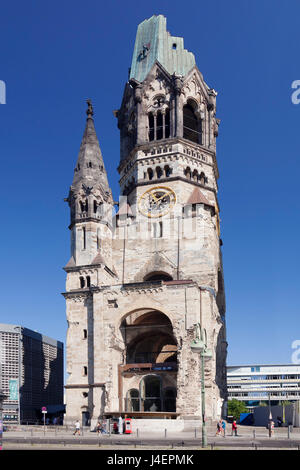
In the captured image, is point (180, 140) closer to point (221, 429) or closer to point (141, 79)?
point (141, 79)

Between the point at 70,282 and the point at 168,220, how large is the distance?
38.5 feet

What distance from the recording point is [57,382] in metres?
75.8

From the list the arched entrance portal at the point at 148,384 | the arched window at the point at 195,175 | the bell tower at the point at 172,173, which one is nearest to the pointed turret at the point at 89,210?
the bell tower at the point at 172,173

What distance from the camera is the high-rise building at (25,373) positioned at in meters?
61.6

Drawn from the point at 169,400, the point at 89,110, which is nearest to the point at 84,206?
the point at 89,110

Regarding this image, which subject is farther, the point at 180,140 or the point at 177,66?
the point at 177,66

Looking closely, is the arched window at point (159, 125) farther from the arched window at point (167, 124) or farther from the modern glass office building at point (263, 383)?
the modern glass office building at point (263, 383)

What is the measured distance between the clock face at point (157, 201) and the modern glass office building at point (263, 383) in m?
87.9

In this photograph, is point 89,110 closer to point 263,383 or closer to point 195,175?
point 195,175

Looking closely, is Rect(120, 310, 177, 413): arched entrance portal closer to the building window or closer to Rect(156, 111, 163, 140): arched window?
the building window

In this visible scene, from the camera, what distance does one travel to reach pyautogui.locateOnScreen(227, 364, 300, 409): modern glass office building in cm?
13425

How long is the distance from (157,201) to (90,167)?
25.4 feet
